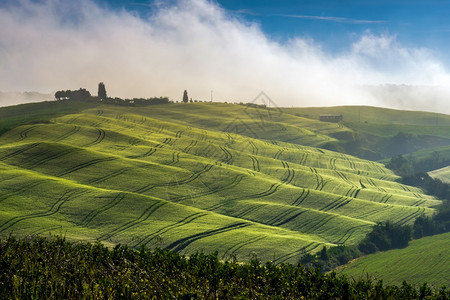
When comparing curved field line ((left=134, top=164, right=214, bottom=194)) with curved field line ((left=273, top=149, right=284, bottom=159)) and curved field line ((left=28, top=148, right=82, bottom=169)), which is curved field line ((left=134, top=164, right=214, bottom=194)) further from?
curved field line ((left=273, top=149, right=284, bottom=159))

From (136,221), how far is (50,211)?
1204 cm

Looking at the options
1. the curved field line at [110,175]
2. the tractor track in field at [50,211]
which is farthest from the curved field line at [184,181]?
the tractor track in field at [50,211]

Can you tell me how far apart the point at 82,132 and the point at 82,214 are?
54.0 metres

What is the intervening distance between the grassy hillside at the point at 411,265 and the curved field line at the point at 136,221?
28.4m

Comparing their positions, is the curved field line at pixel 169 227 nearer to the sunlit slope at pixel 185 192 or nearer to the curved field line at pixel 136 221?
the sunlit slope at pixel 185 192

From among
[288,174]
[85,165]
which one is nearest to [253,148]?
[288,174]

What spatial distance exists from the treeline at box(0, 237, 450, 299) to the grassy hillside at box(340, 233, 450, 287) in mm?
43630

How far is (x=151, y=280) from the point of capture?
17.2 metres

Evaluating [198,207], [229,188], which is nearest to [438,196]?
[229,188]

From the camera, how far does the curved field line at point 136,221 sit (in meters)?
64.6

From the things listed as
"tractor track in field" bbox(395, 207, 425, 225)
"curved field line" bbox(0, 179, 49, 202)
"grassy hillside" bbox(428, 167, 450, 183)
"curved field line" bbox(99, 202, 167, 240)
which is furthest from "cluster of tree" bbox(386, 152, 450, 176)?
"curved field line" bbox(0, 179, 49, 202)

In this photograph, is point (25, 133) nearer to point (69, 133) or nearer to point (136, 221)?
point (69, 133)

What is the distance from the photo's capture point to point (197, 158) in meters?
109

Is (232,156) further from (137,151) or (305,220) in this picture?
(305,220)
